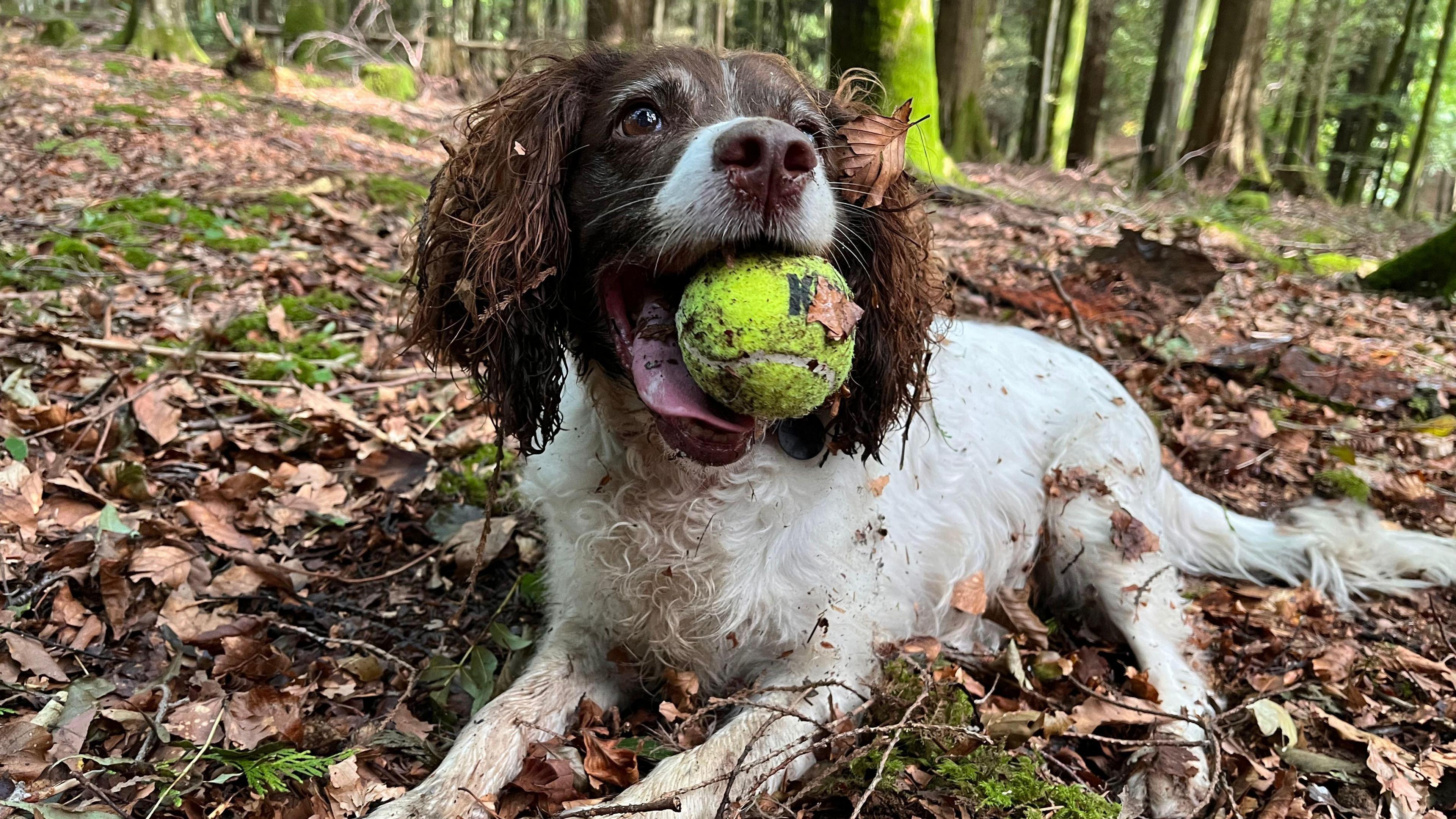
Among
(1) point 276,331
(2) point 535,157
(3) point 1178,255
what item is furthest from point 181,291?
(3) point 1178,255

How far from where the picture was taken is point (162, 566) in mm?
3191

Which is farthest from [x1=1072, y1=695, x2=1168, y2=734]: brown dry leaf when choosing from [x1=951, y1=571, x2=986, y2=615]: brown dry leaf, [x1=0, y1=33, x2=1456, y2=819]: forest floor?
[x1=951, y1=571, x2=986, y2=615]: brown dry leaf

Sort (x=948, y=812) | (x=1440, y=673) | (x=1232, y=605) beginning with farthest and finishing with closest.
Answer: (x=1232, y=605) < (x=1440, y=673) < (x=948, y=812)

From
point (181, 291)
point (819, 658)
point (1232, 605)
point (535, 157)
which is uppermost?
point (535, 157)

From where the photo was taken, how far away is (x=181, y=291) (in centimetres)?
546

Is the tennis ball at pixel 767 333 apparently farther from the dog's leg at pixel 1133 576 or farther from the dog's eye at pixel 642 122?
the dog's leg at pixel 1133 576

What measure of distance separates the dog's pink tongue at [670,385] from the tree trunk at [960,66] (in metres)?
14.1

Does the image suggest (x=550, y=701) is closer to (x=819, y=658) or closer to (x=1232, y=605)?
(x=819, y=658)

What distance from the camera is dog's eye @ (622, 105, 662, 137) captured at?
8.50 ft

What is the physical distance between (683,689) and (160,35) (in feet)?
62.9

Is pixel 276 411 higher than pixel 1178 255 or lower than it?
lower

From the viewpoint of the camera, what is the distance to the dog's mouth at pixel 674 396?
2.29 meters

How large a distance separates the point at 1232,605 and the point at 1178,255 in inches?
123

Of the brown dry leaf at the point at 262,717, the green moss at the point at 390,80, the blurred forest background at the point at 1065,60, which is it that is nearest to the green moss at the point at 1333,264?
Answer: the blurred forest background at the point at 1065,60
